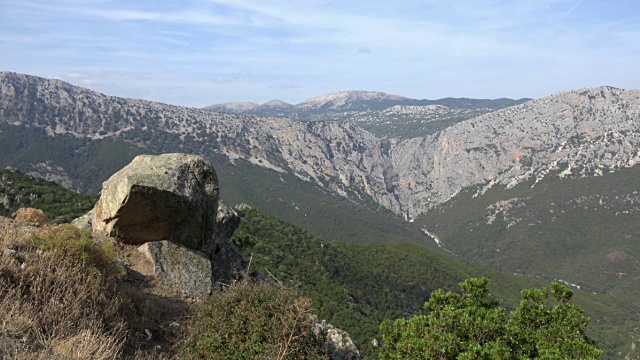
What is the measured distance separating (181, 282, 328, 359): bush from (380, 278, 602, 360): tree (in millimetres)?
4748

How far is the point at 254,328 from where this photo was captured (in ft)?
26.2

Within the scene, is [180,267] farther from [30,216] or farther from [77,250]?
[30,216]

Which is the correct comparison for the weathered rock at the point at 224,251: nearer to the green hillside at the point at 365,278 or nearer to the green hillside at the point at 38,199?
the green hillside at the point at 365,278

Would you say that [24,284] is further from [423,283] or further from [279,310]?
[423,283]

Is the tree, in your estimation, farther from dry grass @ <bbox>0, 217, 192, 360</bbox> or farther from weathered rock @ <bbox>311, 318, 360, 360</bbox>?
dry grass @ <bbox>0, 217, 192, 360</bbox>

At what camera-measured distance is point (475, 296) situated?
15.4m

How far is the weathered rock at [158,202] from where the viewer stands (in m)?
13.8

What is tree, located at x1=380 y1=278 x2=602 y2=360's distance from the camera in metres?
11.3

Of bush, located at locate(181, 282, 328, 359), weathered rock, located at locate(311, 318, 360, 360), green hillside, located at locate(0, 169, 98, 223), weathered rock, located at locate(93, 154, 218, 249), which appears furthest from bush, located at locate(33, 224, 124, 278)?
green hillside, located at locate(0, 169, 98, 223)

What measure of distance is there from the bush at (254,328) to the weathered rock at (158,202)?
6286 mm

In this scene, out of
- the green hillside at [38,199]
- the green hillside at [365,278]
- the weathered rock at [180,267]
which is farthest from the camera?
the green hillside at [365,278]

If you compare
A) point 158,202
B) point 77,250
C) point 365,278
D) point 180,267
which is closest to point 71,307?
point 77,250

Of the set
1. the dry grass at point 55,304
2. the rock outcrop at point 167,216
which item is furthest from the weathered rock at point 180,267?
the dry grass at point 55,304

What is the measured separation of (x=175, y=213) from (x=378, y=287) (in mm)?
84632
